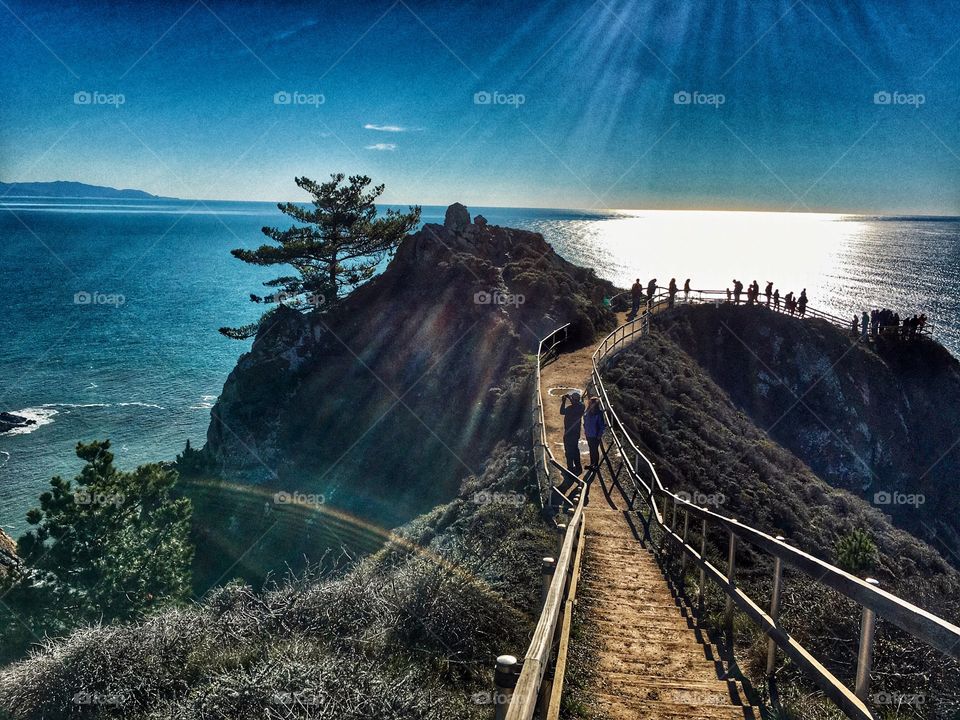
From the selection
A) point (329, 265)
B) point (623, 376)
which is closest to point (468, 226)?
point (329, 265)

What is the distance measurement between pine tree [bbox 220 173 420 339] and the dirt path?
3277cm

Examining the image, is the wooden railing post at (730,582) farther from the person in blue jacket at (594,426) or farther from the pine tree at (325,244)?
the pine tree at (325,244)

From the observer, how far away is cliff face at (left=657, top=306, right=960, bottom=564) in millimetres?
35438

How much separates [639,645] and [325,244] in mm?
38319

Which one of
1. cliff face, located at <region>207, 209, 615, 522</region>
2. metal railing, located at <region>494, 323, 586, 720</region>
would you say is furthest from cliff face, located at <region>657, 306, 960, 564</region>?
metal railing, located at <region>494, 323, 586, 720</region>

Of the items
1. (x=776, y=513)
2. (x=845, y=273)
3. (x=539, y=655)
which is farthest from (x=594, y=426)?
(x=845, y=273)

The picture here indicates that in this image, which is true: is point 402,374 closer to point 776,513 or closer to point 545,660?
point 776,513

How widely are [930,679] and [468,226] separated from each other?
37.7 meters

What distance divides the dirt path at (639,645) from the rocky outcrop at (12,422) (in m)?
64.2

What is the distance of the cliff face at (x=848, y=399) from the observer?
3544 centimetres

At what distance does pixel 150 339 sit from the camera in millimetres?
96375

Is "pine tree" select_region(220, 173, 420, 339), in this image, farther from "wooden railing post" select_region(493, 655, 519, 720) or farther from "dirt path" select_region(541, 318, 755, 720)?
"wooden railing post" select_region(493, 655, 519, 720)

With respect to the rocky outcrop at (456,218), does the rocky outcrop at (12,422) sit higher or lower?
lower

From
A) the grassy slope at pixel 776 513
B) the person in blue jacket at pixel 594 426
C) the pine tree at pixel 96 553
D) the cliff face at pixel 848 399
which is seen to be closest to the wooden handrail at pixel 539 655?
the grassy slope at pixel 776 513
